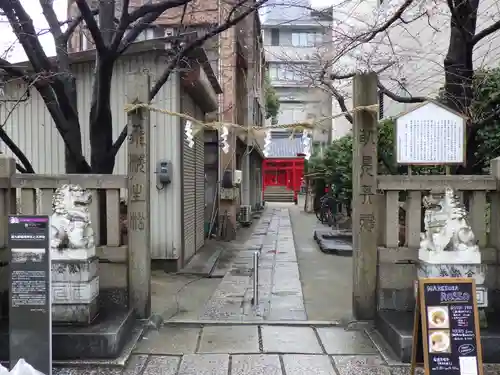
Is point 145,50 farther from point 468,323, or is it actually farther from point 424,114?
point 468,323

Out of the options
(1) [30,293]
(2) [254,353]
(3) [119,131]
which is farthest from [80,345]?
(3) [119,131]

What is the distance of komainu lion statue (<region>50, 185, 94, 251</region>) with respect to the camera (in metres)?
5.80

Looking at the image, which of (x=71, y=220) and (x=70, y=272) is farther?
(x=71, y=220)

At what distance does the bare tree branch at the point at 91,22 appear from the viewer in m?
6.74

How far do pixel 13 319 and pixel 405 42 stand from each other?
54.1ft

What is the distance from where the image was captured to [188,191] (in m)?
12.2

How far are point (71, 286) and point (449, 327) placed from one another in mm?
3904

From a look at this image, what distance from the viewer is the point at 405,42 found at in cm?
1806

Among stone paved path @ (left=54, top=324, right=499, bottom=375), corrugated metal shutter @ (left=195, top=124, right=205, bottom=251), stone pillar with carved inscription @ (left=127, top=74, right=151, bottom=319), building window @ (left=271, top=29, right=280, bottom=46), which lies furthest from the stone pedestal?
building window @ (left=271, top=29, right=280, bottom=46)

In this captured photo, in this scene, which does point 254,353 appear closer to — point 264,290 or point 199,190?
point 264,290

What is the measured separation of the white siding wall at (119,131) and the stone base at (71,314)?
15.6 ft

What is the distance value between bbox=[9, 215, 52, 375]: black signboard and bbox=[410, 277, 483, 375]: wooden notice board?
3326 mm

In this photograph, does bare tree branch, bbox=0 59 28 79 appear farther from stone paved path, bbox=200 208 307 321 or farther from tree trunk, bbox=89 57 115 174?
stone paved path, bbox=200 208 307 321

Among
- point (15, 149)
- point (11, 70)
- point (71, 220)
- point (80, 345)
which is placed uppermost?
point (11, 70)
